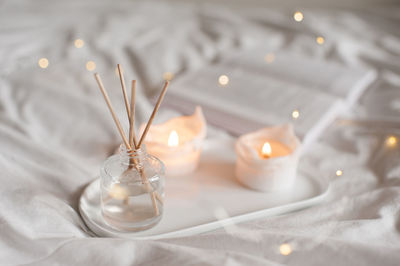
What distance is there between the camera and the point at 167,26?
1536mm

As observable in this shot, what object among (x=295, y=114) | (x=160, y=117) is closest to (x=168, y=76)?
(x=160, y=117)

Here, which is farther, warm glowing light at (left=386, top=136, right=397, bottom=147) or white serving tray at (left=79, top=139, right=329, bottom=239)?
warm glowing light at (left=386, top=136, right=397, bottom=147)

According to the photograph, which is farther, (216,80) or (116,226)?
(216,80)

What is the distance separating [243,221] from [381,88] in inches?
27.9

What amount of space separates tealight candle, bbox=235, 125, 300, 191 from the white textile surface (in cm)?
8

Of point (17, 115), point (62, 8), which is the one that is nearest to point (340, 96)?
point (17, 115)

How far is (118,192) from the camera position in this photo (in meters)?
0.69

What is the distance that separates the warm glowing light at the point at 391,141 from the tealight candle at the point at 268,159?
282mm

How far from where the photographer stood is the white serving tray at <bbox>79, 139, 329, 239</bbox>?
698 millimetres

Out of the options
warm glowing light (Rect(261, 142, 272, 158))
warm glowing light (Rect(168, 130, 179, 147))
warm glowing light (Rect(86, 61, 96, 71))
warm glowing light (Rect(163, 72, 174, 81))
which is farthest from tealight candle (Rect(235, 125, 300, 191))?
warm glowing light (Rect(86, 61, 96, 71))

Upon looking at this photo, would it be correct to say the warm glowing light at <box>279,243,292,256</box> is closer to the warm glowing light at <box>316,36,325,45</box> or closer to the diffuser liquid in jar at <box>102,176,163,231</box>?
the diffuser liquid in jar at <box>102,176,163,231</box>

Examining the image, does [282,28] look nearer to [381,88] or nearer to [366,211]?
[381,88]

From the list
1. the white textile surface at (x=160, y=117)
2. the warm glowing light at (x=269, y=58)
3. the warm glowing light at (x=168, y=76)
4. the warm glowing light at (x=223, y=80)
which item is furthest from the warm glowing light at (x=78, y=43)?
the warm glowing light at (x=269, y=58)

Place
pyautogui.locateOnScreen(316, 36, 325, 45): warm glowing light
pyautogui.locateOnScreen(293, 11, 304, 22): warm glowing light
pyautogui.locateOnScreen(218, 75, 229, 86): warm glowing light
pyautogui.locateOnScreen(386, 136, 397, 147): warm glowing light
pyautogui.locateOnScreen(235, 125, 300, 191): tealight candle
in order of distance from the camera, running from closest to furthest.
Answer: pyautogui.locateOnScreen(235, 125, 300, 191): tealight candle < pyautogui.locateOnScreen(386, 136, 397, 147): warm glowing light < pyautogui.locateOnScreen(218, 75, 229, 86): warm glowing light < pyautogui.locateOnScreen(316, 36, 325, 45): warm glowing light < pyautogui.locateOnScreen(293, 11, 304, 22): warm glowing light
